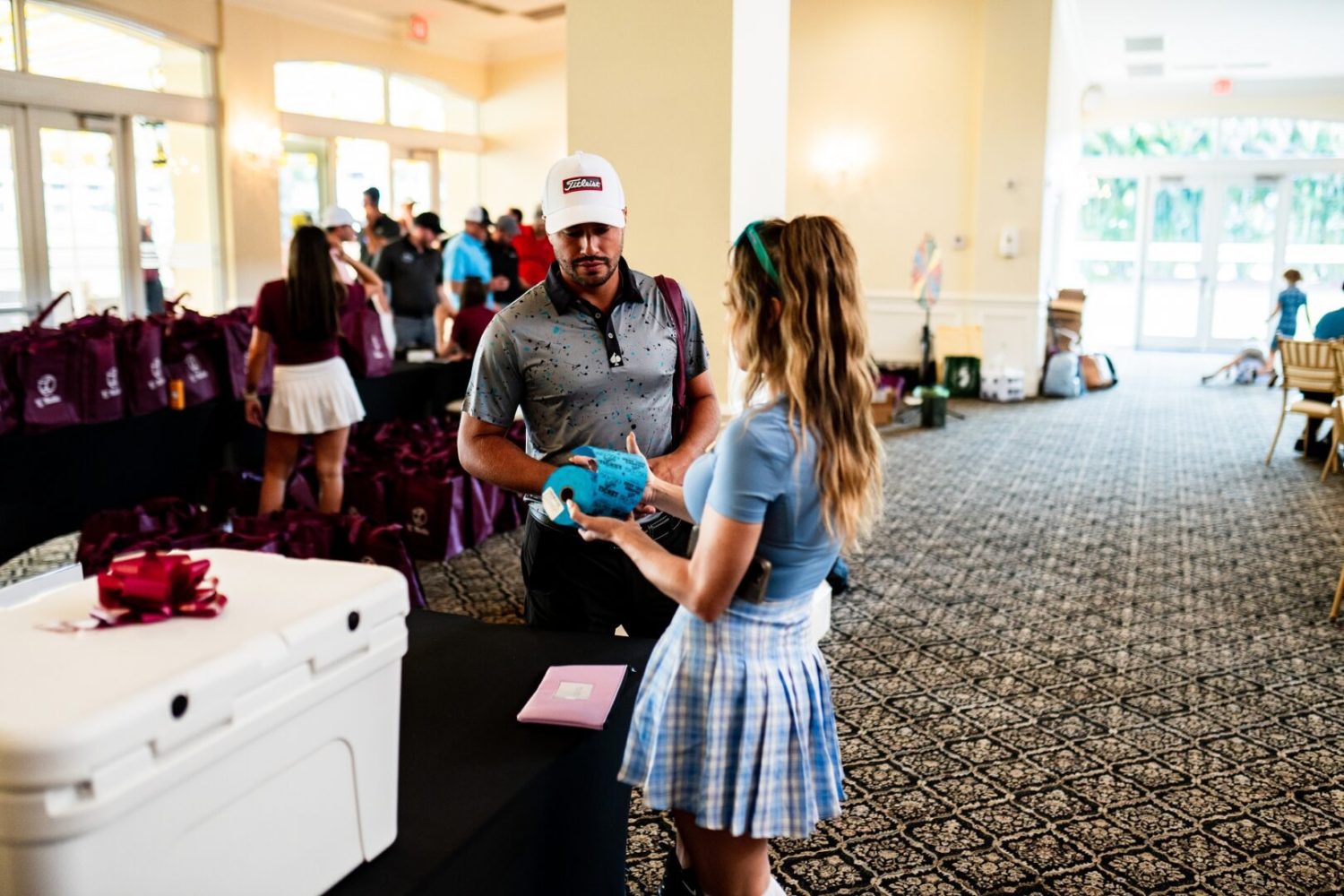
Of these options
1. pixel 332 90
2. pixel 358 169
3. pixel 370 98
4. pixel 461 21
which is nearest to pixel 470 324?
Answer: pixel 332 90

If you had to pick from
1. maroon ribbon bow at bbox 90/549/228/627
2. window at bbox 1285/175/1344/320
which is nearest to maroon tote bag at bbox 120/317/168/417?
maroon ribbon bow at bbox 90/549/228/627

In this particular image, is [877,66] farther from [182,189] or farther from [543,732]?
[543,732]

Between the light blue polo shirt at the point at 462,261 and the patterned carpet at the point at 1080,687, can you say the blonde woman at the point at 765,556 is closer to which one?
the patterned carpet at the point at 1080,687

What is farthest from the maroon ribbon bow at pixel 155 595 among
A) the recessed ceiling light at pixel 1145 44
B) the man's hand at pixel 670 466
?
the recessed ceiling light at pixel 1145 44

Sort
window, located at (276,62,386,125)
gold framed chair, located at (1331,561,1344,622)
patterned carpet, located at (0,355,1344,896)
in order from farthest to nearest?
window, located at (276,62,386,125), gold framed chair, located at (1331,561,1344,622), patterned carpet, located at (0,355,1344,896)

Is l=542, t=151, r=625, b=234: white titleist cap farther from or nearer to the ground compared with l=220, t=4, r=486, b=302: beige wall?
nearer to the ground

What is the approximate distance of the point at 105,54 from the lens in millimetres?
8805

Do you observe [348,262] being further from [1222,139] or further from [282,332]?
[1222,139]

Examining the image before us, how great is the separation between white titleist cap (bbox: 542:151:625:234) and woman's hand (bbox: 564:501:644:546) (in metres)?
0.78

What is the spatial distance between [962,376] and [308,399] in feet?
25.6

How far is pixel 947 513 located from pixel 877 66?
6.30m

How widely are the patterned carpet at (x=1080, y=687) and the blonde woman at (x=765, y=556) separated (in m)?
0.99

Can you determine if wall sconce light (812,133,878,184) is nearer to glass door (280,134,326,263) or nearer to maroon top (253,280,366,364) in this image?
glass door (280,134,326,263)

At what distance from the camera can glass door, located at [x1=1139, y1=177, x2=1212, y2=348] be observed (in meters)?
14.8
